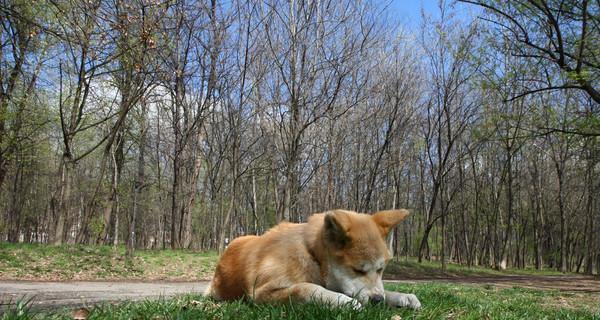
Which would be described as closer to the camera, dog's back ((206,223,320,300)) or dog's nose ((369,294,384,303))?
dog's nose ((369,294,384,303))

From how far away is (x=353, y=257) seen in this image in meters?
3.94

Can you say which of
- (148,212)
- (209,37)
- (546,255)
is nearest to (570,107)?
(209,37)

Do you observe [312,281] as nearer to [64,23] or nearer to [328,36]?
[64,23]

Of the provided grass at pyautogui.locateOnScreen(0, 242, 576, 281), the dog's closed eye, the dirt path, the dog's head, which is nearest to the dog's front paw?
the dog's head

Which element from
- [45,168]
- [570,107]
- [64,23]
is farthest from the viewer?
[45,168]

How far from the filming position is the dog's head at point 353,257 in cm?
393

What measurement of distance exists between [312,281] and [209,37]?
23530 millimetres

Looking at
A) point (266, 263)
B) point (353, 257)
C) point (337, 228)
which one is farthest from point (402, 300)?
point (266, 263)

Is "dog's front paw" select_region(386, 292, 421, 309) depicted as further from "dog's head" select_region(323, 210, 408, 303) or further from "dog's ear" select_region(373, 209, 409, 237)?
"dog's ear" select_region(373, 209, 409, 237)

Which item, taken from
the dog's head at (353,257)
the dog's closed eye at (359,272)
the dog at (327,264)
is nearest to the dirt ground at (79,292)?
the dog at (327,264)

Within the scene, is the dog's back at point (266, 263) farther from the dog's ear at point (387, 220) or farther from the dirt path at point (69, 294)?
the dirt path at point (69, 294)

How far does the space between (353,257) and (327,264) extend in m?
0.30

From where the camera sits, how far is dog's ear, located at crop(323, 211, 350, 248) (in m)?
3.97

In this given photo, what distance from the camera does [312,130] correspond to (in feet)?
90.5
